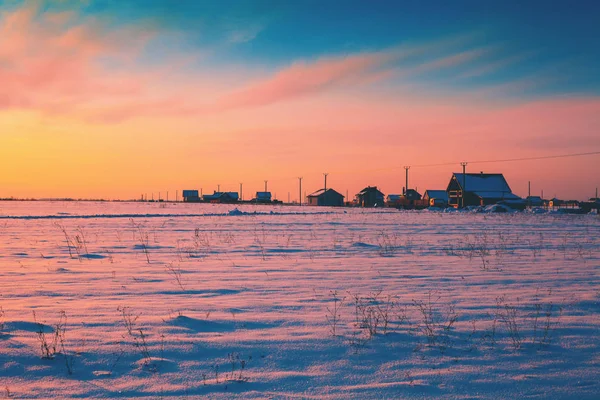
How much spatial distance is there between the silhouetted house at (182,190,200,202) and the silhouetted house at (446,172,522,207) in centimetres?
8924

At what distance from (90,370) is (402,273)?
642 centimetres

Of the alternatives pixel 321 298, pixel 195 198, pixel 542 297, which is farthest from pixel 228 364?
pixel 195 198

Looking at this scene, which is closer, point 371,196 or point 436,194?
point 436,194

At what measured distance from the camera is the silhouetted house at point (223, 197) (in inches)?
4841

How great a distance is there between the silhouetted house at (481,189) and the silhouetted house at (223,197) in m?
67.1

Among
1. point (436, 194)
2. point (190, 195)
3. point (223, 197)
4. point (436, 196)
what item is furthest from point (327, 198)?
point (190, 195)

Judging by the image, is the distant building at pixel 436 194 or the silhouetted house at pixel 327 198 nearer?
the distant building at pixel 436 194

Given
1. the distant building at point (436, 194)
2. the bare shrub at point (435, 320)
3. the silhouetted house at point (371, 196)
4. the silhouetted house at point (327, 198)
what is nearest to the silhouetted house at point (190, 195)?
the silhouetted house at point (327, 198)

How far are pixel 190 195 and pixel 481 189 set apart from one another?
9653cm

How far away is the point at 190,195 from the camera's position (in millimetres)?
142750

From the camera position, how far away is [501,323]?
5445mm

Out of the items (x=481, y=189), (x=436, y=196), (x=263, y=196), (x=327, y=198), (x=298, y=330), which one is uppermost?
(x=481, y=189)

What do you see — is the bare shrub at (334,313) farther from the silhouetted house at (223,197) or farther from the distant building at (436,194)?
the silhouetted house at (223,197)

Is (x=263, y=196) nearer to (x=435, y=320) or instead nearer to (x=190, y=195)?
(x=190, y=195)
